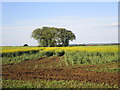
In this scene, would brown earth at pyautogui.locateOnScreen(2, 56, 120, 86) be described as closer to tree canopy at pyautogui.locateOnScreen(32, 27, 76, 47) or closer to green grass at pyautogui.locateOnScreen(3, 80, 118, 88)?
green grass at pyautogui.locateOnScreen(3, 80, 118, 88)

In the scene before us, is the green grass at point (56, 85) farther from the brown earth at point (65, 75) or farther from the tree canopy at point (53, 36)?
the tree canopy at point (53, 36)

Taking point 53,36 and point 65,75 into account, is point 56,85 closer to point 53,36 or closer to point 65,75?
point 65,75

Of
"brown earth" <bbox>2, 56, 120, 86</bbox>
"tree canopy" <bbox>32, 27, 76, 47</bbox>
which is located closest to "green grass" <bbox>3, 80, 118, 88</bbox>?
"brown earth" <bbox>2, 56, 120, 86</bbox>

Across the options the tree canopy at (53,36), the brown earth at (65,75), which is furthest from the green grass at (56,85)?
the tree canopy at (53,36)

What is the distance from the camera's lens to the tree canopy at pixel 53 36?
25.8m

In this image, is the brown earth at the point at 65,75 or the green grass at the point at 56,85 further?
the brown earth at the point at 65,75

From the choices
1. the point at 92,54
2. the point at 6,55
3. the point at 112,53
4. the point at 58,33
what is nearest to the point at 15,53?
the point at 6,55

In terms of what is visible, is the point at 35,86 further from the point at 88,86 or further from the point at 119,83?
the point at 119,83

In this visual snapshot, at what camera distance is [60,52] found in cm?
1692

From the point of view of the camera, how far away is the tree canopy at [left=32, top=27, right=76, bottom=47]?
25.8 metres

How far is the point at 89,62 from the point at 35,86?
6.36 m

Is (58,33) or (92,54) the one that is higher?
(58,33)

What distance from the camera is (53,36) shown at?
83.9ft

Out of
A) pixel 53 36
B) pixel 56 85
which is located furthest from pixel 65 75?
pixel 53 36
